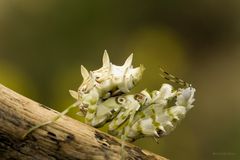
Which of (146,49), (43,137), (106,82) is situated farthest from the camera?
(146,49)

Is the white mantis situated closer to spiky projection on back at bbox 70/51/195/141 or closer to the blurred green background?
spiky projection on back at bbox 70/51/195/141

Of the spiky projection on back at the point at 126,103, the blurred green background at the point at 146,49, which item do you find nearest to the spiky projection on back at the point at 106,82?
the spiky projection on back at the point at 126,103

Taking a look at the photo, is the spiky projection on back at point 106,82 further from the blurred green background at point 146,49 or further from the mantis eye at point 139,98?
the blurred green background at point 146,49

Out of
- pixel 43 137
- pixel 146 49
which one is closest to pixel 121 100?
pixel 43 137

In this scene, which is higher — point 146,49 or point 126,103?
point 146,49

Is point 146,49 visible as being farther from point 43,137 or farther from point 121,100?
point 43,137

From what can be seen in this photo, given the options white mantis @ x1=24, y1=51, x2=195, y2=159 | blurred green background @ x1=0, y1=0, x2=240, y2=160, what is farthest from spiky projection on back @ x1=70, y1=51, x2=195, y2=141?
blurred green background @ x1=0, y1=0, x2=240, y2=160

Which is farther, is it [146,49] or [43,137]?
[146,49]

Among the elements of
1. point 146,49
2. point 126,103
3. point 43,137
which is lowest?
point 43,137
